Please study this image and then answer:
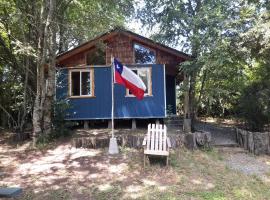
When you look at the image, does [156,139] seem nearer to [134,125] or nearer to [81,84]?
[134,125]

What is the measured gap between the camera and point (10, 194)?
17.0 ft

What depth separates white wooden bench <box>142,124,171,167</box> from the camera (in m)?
8.95

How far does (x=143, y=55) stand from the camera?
14.9m

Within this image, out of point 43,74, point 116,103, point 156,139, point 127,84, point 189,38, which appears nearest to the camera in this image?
point 156,139

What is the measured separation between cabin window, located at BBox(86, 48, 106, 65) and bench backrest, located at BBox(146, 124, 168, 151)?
19.8ft

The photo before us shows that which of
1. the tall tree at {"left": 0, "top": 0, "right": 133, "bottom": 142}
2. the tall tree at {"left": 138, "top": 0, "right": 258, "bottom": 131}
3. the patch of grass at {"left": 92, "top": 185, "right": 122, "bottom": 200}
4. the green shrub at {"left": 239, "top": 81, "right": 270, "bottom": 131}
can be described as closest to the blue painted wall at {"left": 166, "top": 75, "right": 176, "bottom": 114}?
the tall tree at {"left": 138, "top": 0, "right": 258, "bottom": 131}

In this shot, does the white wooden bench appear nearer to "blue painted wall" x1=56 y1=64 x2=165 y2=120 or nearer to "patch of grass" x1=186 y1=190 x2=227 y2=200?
"patch of grass" x1=186 y1=190 x2=227 y2=200

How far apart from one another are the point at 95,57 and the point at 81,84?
138 cm

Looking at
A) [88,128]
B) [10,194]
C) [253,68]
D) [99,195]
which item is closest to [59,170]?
[99,195]

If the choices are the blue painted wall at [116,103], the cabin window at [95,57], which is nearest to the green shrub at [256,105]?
the blue painted wall at [116,103]

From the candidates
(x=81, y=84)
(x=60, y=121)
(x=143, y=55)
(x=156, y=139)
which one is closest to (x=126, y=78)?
(x=156, y=139)

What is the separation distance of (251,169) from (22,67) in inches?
397

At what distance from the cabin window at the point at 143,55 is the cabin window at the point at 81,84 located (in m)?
2.17

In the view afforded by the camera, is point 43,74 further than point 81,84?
No
